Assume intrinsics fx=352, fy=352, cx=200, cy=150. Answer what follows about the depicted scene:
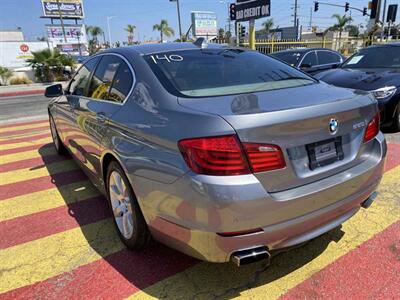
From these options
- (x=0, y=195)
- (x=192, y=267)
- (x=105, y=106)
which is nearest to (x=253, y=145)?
(x=192, y=267)

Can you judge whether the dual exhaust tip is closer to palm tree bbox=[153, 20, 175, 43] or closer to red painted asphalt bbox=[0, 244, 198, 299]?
red painted asphalt bbox=[0, 244, 198, 299]

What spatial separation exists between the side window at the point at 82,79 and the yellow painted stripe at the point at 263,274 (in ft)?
7.59

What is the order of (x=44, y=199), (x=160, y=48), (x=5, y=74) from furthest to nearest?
(x=5, y=74), (x=44, y=199), (x=160, y=48)

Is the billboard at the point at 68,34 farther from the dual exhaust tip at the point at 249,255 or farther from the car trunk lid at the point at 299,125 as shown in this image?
the dual exhaust tip at the point at 249,255

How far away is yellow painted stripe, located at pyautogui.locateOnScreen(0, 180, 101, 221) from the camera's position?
12.5 feet

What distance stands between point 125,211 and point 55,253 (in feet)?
2.42

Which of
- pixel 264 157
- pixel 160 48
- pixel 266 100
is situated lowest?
pixel 264 157

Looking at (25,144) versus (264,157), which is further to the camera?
(25,144)

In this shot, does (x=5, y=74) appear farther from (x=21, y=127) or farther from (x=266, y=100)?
(x=266, y=100)

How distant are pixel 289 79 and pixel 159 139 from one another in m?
1.39

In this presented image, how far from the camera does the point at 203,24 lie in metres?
55.9

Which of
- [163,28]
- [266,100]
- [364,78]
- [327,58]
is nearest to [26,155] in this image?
[266,100]

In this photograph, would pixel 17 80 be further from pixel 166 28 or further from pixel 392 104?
pixel 166 28

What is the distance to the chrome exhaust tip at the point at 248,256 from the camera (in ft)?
6.66
